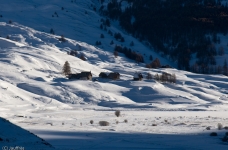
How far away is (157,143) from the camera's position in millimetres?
15594

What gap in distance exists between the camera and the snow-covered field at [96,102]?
654 inches

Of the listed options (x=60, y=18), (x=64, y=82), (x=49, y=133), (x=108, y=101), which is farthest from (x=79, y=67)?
(x=49, y=133)

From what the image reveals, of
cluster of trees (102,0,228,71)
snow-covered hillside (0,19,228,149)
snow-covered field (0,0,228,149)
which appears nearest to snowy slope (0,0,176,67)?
cluster of trees (102,0,228,71)

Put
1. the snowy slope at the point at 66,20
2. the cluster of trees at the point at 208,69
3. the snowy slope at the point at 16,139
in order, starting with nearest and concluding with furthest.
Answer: the snowy slope at the point at 16,139 → the cluster of trees at the point at 208,69 → the snowy slope at the point at 66,20

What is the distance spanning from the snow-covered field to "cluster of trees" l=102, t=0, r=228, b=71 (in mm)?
15770

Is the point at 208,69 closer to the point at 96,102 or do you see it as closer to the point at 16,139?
the point at 96,102

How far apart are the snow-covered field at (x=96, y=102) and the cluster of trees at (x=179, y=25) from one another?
15770 millimetres

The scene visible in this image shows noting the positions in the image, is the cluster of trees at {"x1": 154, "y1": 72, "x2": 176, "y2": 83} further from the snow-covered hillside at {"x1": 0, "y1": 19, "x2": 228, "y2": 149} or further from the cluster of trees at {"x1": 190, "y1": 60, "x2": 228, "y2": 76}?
the cluster of trees at {"x1": 190, "y1": 60, "x2": 228, "y2": 76}

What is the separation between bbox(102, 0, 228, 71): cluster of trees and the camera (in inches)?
3250

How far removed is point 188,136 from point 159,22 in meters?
77.1

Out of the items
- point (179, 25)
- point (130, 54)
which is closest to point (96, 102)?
point (130, 54)

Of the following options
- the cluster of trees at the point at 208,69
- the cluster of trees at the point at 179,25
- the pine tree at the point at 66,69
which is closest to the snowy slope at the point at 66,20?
the cluster of trees at the point at 179,25

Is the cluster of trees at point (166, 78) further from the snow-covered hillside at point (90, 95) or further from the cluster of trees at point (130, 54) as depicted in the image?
the cluster of trees at point (130, 54)

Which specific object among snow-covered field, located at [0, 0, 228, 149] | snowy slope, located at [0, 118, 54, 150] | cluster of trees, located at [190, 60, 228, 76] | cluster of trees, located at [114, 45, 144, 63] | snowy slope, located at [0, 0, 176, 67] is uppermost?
snowy slope, located at [0, 0, 176, 67]
